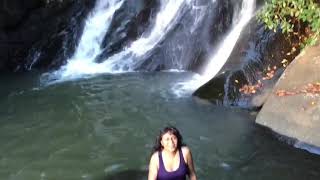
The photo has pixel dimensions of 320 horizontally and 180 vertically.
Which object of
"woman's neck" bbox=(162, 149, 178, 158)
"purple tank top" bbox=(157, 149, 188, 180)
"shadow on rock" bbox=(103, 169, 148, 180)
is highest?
"woman's neck" bbox=(162, 149, 178, 158)

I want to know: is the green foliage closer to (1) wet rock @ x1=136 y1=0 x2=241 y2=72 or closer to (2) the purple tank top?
(1) wet rock @ x1=136 y1=0 x2=241 y2=72

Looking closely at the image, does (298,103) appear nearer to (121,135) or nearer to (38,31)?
(121,135)

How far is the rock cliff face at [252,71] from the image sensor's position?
1075 centimetres

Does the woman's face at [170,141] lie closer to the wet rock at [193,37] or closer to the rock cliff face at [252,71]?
the rock cliff face at [252,71]

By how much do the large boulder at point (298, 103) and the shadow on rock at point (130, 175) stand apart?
2424 mm

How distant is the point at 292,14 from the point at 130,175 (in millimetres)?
4192

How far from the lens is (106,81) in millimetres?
13383

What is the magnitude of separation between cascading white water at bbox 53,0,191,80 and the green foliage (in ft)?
14.3

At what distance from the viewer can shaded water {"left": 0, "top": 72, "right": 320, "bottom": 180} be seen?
8438mm

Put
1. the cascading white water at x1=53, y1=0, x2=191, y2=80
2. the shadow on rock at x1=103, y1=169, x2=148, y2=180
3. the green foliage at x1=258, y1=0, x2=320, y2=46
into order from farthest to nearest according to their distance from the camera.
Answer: the cascading white water at x1=53, y1=0, x2=191, y2=80 → the green foliage at x1=258, y1=0, x2=320, y2=46 → the shadow on rock at x1=103, y1=169, x2=148, y2=180

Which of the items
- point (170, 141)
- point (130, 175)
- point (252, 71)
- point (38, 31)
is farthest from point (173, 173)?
point (38, 31)

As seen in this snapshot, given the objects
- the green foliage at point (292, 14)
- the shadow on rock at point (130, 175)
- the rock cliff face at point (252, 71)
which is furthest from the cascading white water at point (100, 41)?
the shadow on rock at point (130, 175)

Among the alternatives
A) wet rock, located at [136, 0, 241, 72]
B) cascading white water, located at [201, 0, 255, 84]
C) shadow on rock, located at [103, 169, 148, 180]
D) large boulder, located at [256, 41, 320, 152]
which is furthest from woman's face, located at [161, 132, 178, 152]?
wet rock, located at [136, 0, 241, 72]

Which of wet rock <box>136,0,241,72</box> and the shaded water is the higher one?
wet rock <box>136,0,241,72</box>
